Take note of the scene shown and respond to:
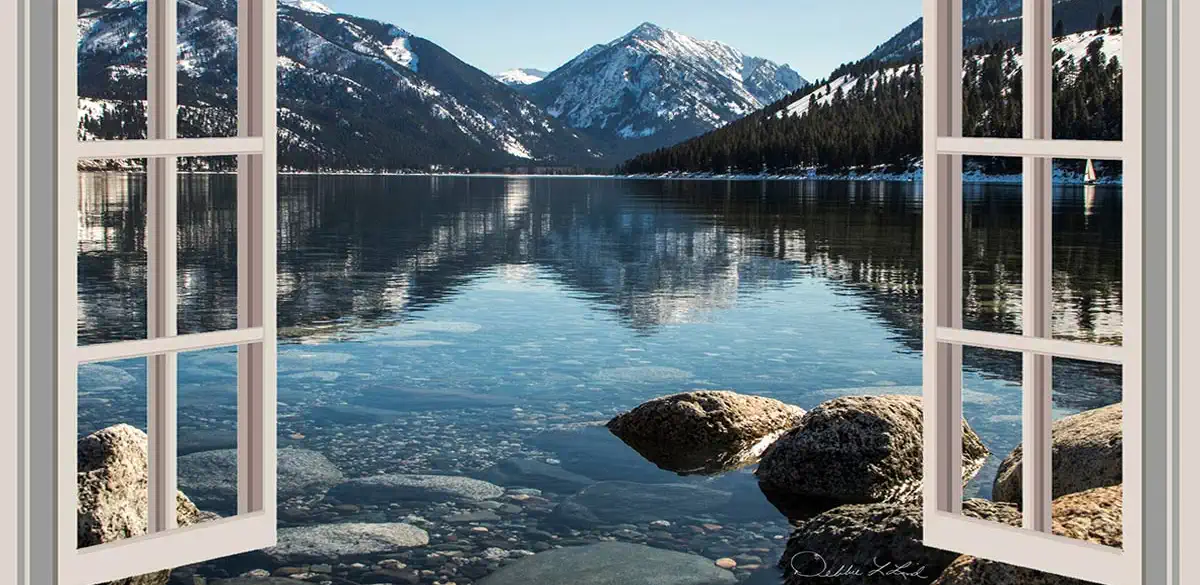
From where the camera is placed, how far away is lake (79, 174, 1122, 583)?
10727mm

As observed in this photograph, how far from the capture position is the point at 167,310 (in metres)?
4.13

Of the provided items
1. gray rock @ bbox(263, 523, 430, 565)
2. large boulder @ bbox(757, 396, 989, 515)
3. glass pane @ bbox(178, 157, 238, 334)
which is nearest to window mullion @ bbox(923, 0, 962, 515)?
Answer: gray rock @ bbox(263, 523, 430, 565)

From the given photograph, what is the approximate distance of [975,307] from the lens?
2423cm

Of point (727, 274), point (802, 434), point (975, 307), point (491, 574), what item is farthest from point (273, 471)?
point (727, 274)

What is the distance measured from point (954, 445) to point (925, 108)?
3.63 ft

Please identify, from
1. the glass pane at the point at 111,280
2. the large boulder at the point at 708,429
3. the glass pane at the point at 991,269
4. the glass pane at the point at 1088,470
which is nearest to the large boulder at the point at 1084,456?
the glass pane at the point at 1088,470

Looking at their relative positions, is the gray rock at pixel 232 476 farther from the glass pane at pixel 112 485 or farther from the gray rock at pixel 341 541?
the glass pane at pixel 112 485

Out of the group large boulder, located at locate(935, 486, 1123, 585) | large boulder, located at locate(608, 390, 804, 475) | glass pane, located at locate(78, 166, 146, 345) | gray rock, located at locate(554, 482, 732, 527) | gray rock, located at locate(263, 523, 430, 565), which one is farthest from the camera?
glass pane, located at locate(78, 166, 146, 345)

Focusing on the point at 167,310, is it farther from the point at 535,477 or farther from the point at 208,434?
the point at 208,434

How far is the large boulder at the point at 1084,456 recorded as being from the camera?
817 cm
